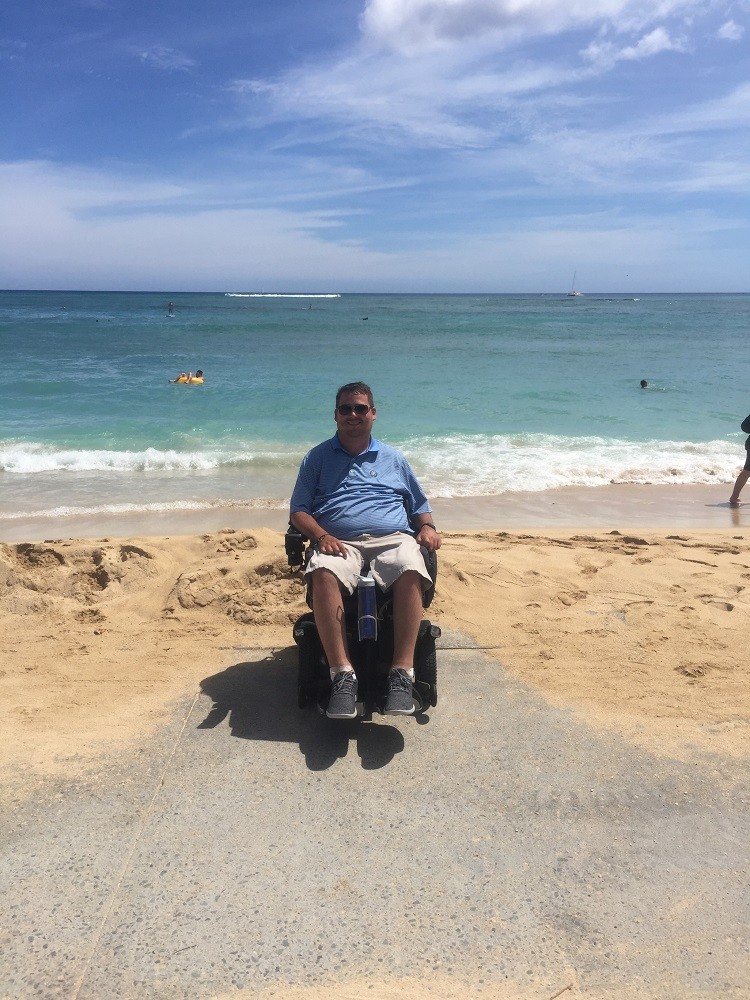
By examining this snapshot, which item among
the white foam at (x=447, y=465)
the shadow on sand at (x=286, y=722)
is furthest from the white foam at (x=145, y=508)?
the shadow on sand at (x=286, y=722)

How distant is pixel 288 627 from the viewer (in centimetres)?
450

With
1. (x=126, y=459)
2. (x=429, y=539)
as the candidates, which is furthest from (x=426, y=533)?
(x=126, y=459)

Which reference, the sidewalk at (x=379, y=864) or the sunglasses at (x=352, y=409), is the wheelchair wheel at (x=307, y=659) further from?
the sunglasses at (x=352, y=409)

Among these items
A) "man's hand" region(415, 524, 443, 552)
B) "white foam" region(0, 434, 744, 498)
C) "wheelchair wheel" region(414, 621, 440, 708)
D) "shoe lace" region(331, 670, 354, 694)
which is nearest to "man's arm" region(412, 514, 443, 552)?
"man's hand" region(415, 524, 443, 552)

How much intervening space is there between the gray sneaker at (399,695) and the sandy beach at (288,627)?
2.73ft

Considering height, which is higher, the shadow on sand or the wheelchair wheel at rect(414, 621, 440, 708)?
the wheelchair wheel at rect(414, 621, 440, 708)

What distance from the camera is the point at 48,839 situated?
2648 mm

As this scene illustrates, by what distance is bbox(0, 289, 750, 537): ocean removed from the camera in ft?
32.8

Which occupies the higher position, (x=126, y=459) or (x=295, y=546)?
(x=295, y=546)

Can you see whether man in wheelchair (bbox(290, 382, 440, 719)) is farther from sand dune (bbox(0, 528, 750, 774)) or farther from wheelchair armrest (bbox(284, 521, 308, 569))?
sand dune (bbox(0, 528, 750, 774))

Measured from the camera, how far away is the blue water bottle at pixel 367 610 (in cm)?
342

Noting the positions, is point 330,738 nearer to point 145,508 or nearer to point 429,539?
point 429,539

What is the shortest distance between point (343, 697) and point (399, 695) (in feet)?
0.84

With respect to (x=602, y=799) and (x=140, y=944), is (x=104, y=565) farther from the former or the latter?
(x=602, y=799)
